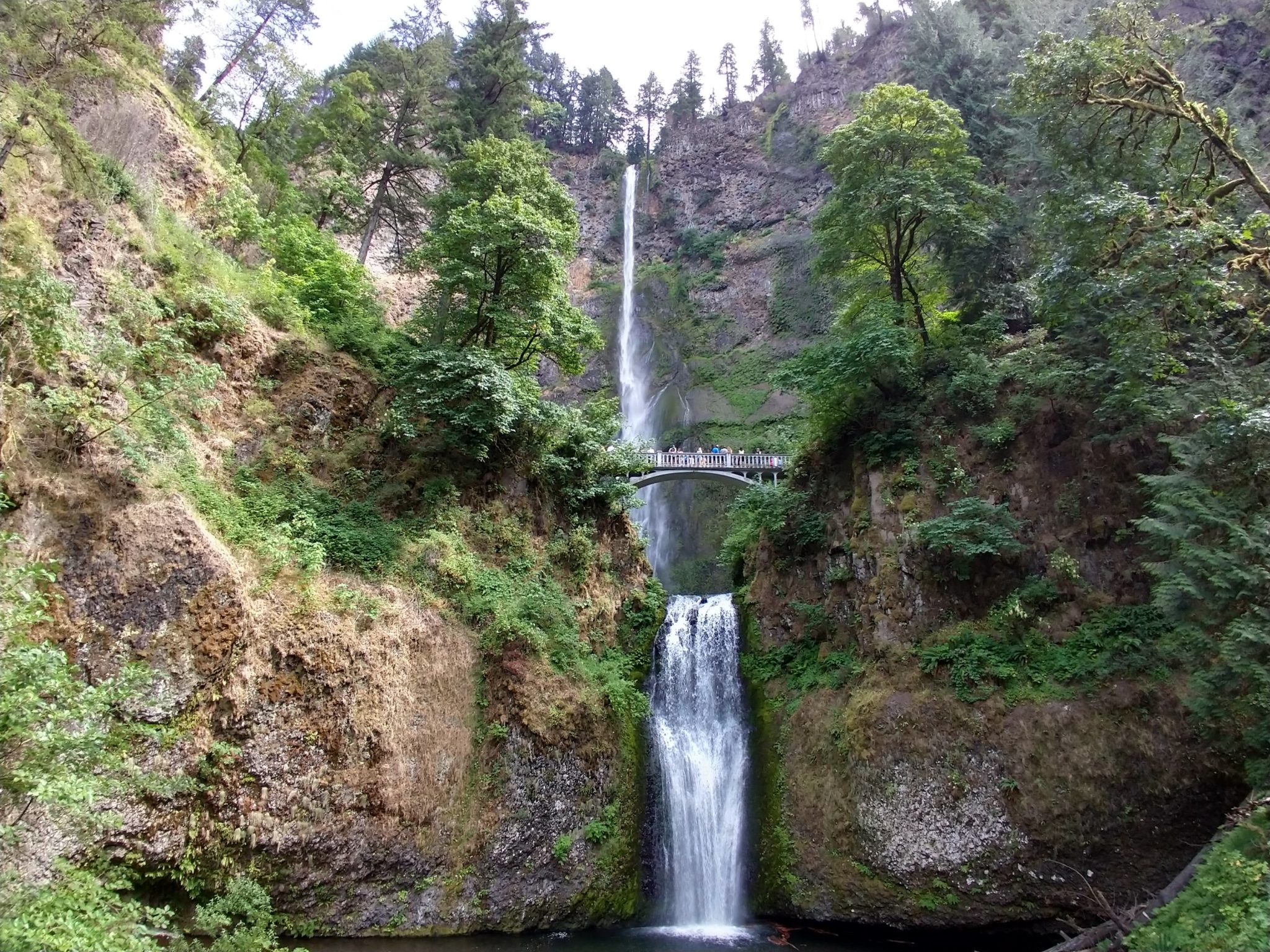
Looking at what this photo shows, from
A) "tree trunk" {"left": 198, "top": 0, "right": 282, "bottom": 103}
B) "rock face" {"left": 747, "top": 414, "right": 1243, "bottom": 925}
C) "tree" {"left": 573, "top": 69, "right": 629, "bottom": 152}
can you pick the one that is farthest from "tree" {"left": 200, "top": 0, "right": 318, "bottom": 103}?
"tree" {"left": 573, "top": 69, "right": 629, "bottom": 152}

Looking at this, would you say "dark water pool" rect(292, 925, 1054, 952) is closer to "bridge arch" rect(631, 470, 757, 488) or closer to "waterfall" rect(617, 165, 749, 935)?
"waterfall" rect(617, 165, 749, 935)

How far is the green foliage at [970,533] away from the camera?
1231cm

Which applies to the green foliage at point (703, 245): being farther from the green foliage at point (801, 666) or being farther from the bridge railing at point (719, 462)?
the green foliage at point (801, 666)

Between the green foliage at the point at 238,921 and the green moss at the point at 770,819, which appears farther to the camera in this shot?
the green moss at the point at 770,819

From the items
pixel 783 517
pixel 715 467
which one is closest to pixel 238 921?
pixel 783 517

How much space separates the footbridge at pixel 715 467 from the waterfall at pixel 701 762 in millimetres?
8457

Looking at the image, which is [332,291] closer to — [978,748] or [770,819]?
→ [770,819]

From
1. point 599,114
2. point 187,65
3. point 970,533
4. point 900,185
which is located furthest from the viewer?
point 599,114

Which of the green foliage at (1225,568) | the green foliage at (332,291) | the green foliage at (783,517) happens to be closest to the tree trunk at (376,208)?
the green foliage at (332,291)

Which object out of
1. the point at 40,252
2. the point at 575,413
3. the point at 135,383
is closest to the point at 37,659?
the point at 135,383

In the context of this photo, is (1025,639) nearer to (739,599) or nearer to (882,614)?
(882,614)

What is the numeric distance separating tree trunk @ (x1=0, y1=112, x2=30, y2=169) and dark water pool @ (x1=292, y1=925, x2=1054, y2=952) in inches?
435

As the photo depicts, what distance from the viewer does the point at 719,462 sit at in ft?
84.3

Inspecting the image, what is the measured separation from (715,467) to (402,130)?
1482cm
